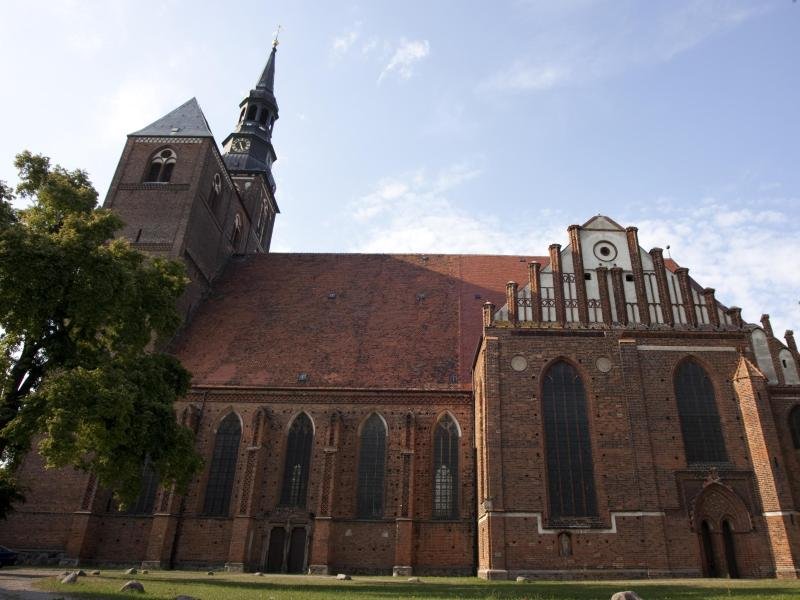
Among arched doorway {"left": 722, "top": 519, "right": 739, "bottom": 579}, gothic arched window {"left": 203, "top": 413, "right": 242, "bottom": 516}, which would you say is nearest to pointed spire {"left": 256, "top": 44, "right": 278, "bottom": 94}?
gothic arched window {"left": 203, "top": 413, "right": 242, "bottom": 516}

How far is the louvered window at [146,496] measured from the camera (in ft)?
72.1

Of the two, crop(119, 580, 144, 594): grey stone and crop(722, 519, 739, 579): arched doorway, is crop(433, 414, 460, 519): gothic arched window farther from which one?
crop(119, 580, 144, 594): grey stone

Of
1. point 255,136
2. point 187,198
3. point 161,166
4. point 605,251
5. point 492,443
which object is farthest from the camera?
point 255,136

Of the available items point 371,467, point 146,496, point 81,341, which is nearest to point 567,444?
point 371,467

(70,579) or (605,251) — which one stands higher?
(605,251)

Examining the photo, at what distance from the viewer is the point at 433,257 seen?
3169cm

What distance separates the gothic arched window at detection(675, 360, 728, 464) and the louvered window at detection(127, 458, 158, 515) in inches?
746

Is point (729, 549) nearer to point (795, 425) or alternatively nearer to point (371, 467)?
point (795, 425)

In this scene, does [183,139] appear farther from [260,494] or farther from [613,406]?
[613,406]

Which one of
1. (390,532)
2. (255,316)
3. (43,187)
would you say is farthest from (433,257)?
(43,187)

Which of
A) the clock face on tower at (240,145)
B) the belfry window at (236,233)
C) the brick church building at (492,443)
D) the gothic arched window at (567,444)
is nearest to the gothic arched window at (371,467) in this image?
the brick church building at (492,443)

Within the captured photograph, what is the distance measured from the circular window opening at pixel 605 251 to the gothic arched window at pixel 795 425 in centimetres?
758

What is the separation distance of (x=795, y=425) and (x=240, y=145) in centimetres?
3319

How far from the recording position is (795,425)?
1884 centimetres
